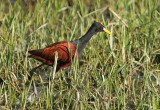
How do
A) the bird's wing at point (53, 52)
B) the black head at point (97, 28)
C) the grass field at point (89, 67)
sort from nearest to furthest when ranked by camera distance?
the grass field at point (89, 67) → the bird's wing at point (53, 52) → the black head at point (97, 28)

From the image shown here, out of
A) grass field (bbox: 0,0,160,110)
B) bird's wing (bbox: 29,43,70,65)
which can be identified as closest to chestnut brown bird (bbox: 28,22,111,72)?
bird's wing (bbox: 29,43,70,65)

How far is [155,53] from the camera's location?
22.5 ft

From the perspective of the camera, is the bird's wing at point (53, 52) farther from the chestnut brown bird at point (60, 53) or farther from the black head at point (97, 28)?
the black head at point (97, 28)

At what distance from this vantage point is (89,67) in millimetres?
6590

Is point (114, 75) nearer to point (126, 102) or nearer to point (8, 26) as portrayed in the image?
point (126, 102)

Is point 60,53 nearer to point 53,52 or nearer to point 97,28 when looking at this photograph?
point 53,52

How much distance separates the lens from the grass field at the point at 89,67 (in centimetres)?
568

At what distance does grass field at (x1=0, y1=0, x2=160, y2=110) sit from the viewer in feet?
18.6

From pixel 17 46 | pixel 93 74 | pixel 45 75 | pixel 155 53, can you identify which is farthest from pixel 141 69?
pixel 17 46

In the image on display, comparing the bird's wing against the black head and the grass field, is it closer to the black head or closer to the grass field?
the grass field

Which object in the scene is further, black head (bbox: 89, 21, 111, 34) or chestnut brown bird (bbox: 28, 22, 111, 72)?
black head (bbox: 89, 21, 111, 34)

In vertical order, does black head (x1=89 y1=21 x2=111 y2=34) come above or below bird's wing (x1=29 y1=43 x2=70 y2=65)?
above

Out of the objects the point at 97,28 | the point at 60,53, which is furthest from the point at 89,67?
the point at 97,28

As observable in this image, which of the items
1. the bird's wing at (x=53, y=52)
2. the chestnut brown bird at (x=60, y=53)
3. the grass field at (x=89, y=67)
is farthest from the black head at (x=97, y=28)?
the bird's wing at (x=53, y=52)
